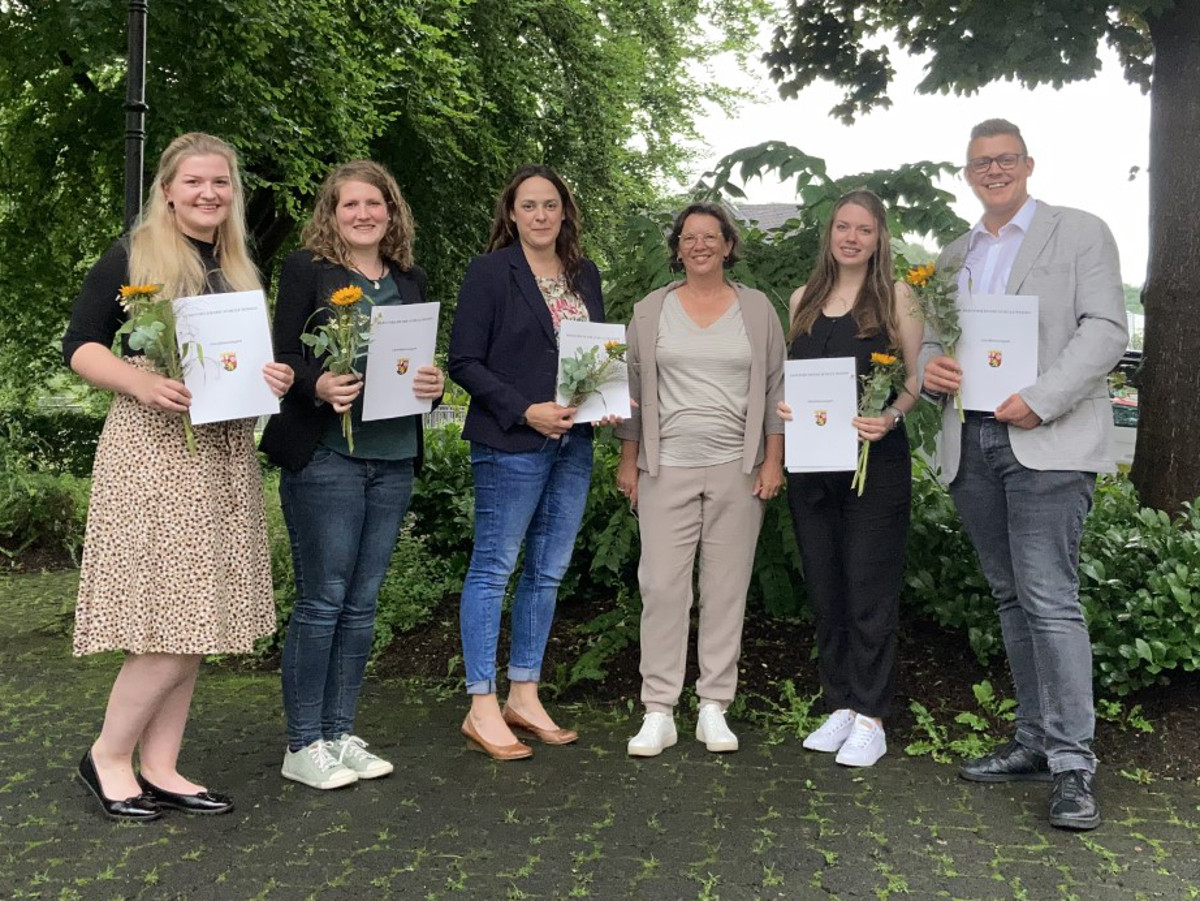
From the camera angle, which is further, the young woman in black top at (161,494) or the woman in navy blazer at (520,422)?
the woman in navy blazer at (520,422)

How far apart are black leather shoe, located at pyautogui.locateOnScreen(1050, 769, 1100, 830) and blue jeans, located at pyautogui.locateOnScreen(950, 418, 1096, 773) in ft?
0.12

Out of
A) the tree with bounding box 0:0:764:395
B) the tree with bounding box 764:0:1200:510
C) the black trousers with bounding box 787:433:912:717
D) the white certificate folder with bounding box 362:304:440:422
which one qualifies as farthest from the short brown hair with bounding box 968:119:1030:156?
the tree with bounding box 0:0:764:395

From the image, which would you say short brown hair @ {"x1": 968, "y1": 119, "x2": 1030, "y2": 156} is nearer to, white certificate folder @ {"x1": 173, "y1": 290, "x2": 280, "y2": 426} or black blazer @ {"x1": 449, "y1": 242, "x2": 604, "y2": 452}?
black blazer @ {"x1": 449, "y1": 242, "x2": 604, "y2": 452}

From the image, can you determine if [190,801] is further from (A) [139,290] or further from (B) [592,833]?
(A) [139,290]

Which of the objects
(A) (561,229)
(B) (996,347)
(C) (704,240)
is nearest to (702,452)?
(C) (704,240)

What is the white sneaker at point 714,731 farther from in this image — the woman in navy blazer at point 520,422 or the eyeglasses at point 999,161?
the eyeglasses at point 999,161

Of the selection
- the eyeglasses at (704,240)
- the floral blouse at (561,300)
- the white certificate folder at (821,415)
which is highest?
the eyeglasses at (704,240)

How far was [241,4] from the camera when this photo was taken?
35.3 ft

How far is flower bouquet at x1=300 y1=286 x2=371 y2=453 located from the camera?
3973 mm

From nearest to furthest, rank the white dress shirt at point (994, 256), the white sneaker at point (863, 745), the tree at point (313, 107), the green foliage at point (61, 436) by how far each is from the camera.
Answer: the white dress shirt at point (994, 256) < the white sneaker at point (863, 745) < the tree at point (313, 107) < the green foliage at point (61, 436)

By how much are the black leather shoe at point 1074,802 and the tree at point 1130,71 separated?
7.94ft

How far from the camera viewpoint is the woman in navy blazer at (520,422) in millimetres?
4625

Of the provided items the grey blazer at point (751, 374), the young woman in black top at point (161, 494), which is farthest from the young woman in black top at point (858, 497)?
the young woman in black top at point (161, 494)

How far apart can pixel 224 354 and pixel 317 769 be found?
1.58 meters
